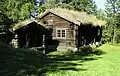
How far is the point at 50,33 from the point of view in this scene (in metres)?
38.9

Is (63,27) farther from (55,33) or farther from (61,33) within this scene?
(55,33)

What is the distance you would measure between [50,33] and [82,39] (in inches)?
240

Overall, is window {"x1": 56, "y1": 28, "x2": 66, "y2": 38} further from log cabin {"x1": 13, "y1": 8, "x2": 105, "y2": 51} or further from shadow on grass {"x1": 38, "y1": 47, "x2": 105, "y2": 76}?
shadow on grass {"x1": 38, "y1": 47, "x2": 105, "y2": 76}

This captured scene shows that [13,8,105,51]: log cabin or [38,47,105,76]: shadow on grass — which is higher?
[13,8,105,51]: log cabin

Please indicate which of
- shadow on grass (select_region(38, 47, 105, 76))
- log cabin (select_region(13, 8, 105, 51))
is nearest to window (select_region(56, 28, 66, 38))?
log cabin (select_region(13, 8, 105, 51))

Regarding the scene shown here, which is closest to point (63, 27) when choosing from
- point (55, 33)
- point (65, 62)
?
point (55, 33)

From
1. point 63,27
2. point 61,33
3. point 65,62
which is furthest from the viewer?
point 61,33

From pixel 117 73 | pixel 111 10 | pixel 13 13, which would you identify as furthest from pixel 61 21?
pixel 111 10

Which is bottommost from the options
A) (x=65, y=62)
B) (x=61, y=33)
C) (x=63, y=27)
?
(x=65, y=62)

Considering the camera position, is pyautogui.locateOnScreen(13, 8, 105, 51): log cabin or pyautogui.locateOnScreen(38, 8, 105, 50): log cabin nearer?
pyautogui.locateOnScreen(13, 8, 105, 51): log cabin

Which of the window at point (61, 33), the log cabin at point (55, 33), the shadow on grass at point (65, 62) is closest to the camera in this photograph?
the shadow on grass at point (65, 62)

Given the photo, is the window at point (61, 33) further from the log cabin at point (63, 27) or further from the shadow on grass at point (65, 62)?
the shadow on grass at point (65, 62)

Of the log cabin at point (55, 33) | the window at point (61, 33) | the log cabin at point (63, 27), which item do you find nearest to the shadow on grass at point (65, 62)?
the log cabin at point (63, 27)

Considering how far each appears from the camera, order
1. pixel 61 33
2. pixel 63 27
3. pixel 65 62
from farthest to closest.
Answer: pixel 61 33 → pixel 63 27 → pixel 65 62
